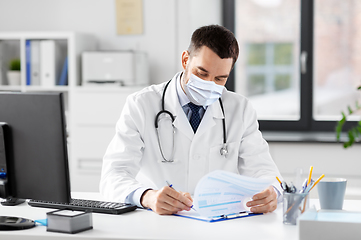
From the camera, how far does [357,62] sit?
11.6 ft

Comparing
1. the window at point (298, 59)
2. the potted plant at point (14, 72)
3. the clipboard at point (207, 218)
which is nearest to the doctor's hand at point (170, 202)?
the clipboard at point (207, 218)

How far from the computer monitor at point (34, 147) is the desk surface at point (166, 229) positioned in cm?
11

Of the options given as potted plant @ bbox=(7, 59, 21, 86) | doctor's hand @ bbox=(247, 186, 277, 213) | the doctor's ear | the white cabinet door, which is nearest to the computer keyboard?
doctor's hand @ bbox=(247, 186, 277, 213)

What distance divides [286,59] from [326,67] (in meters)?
0.30

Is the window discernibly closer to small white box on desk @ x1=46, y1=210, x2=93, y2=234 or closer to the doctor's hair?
the doctor's hair

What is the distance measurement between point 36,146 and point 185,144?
693 millimetres

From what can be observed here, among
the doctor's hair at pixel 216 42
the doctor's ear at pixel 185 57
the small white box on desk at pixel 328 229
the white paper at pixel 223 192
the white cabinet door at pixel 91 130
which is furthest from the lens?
the white cabinet door at pixel 91 130

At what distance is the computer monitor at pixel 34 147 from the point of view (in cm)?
126

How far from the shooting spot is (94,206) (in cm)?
152

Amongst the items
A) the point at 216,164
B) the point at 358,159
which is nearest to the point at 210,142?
the point at 216,164

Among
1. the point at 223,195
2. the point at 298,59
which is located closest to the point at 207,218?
the point at 223,195

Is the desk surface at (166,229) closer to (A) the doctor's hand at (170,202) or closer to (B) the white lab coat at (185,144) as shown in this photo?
(A) the doctor's hand at (170,202)

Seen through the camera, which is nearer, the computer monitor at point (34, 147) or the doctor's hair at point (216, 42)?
the computer monitor at point (34, 147)

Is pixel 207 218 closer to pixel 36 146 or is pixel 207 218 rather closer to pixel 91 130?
pixel 36 146
